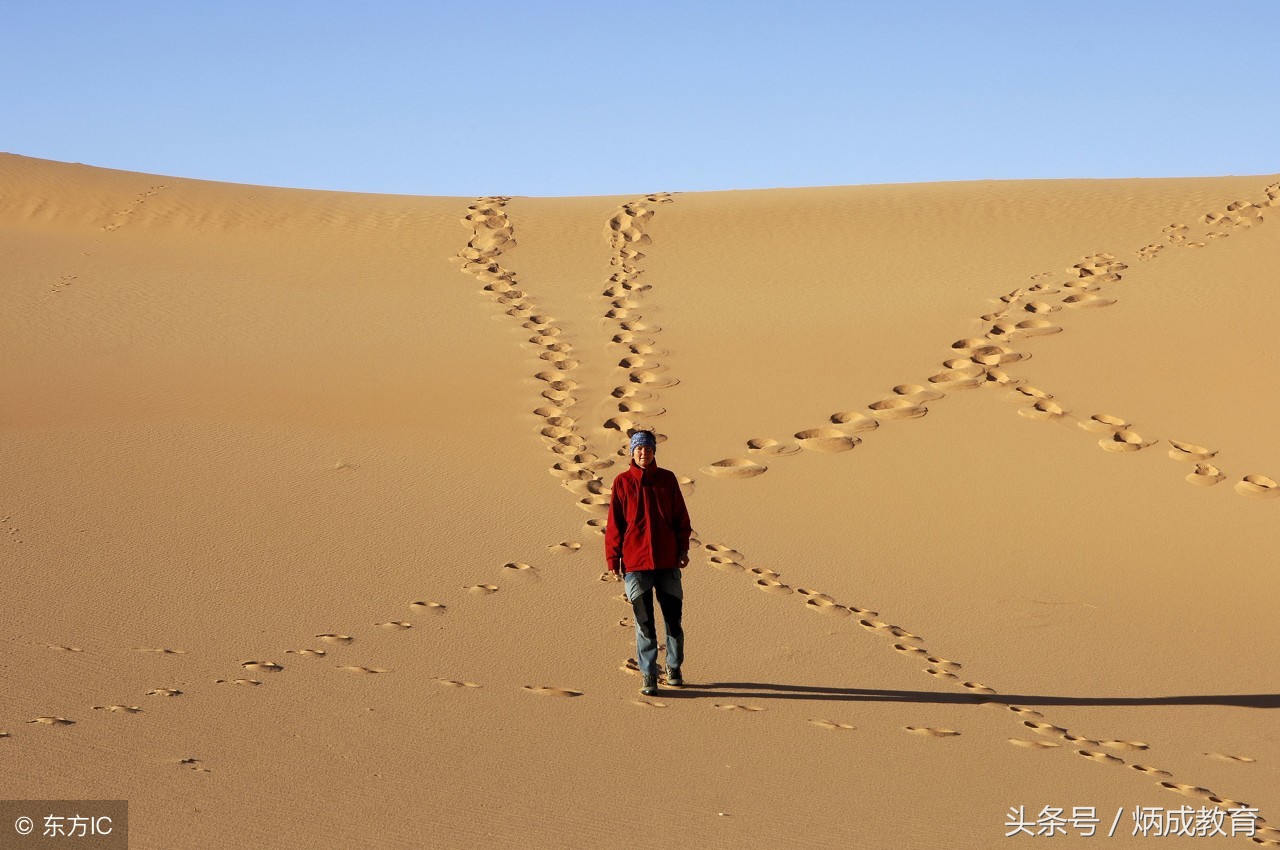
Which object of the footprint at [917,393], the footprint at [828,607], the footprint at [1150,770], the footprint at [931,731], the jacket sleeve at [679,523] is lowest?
the footprint at [1150,770]

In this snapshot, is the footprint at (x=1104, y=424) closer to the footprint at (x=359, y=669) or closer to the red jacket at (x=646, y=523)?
the red jacket at (x=646, y=523)

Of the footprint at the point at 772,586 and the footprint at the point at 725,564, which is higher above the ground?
the footprint at the point at 725,564

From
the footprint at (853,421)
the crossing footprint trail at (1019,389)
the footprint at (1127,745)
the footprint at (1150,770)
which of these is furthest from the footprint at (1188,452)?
the footprint at (1150,770)

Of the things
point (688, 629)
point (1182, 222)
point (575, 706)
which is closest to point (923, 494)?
point (688, 629)

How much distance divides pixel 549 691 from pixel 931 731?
1.58 metres

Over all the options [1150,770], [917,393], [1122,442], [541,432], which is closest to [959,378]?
[917,393]

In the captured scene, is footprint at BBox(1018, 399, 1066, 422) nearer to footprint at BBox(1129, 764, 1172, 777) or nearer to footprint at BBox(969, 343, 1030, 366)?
footprint at BBox(969, 343, 1030, 366)

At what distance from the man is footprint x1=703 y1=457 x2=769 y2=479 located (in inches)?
119

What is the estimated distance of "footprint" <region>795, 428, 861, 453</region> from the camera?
9.13 metres

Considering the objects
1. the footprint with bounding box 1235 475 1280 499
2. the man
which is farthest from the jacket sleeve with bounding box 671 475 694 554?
the footprint with bounding box 1235 475 1280 499

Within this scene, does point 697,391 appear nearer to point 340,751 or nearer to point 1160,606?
point 1160,606

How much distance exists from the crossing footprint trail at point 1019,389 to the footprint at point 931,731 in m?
3.64

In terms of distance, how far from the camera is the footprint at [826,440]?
30.0ft

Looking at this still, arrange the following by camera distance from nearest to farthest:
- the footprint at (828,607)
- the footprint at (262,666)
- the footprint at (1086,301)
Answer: the footprint at (262,666) < the footprint at (828,607) < the footprint at (1086,301)
